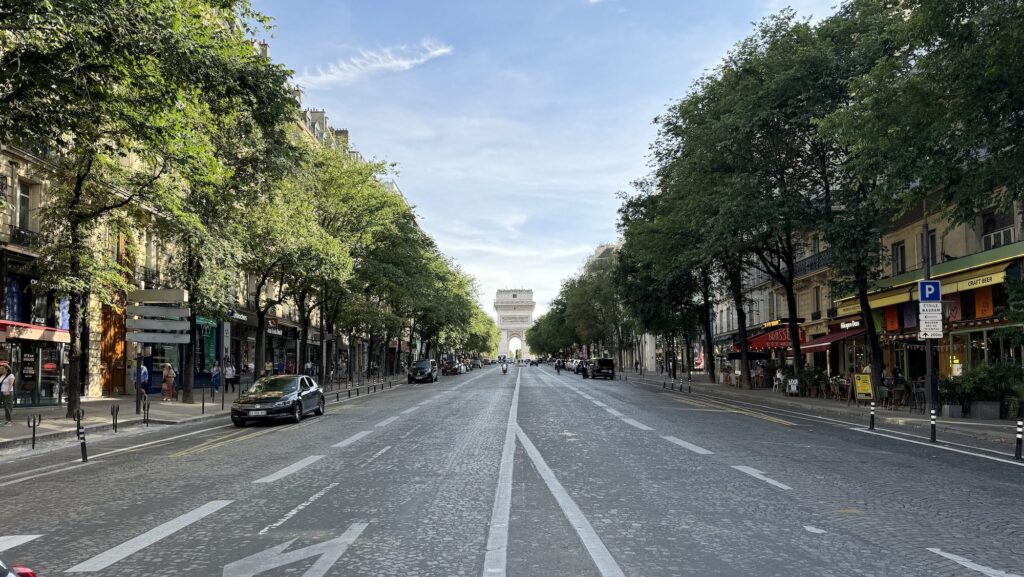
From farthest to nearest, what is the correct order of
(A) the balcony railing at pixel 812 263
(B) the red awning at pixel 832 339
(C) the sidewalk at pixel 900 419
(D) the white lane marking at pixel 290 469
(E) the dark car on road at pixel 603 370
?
(E) the dark car on road at pixel 603 370, (A) the balcony railing at pixel 812 263, (B) the red awning at pixel 832 339, (C) the sidewalk at pixel 900 419, (D) the white lane marking at pixel 290 469

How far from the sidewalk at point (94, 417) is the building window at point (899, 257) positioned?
2914 centimetres

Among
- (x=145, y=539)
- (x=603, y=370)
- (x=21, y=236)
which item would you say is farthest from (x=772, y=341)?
(x=145, y=539)

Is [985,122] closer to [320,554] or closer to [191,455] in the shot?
[320,554]

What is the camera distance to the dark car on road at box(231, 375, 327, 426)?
20344 millimetres

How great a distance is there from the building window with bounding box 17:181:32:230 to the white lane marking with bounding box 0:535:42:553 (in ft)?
77.8

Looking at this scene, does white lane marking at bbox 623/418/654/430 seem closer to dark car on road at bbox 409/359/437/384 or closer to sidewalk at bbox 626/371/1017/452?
sidewalk at bbox 626/371/1017/452

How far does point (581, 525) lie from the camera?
24.1ft

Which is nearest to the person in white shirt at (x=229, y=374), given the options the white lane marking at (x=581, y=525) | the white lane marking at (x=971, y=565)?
the white lane marking at (x=581, y=525)

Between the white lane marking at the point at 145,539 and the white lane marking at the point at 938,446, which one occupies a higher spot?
the white lane marking at the point at 145,539

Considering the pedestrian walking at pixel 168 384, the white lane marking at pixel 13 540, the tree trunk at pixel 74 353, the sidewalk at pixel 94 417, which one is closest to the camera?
the white lane marking at pixel 13 540

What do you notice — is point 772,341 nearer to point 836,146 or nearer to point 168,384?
point 836,146

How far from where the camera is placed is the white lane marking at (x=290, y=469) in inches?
415

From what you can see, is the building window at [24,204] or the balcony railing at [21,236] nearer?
the balcony railing at [21,236]

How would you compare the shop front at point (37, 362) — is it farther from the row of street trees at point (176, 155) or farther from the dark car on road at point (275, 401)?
the dark car on road at point (275, 401)
